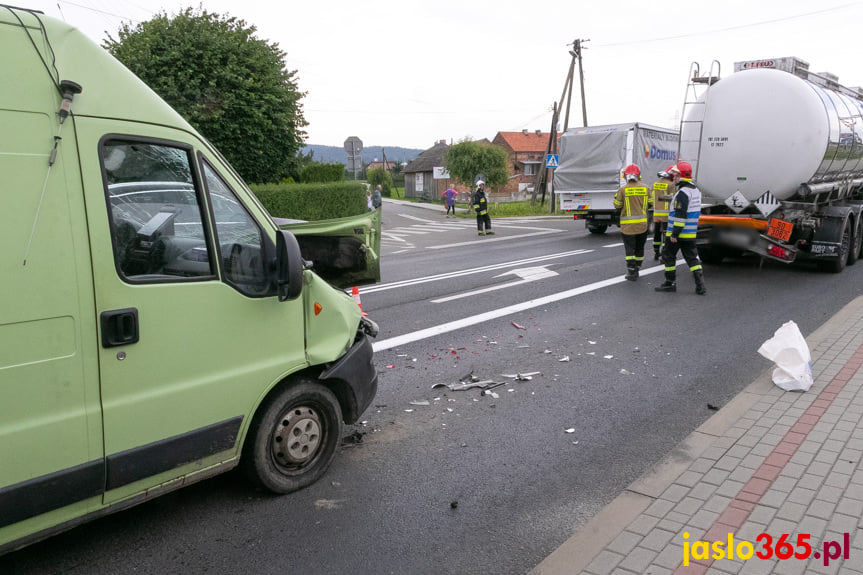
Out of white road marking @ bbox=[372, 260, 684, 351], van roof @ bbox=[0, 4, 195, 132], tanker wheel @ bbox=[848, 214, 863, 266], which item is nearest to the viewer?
van roof @ bbox=[0, 4, 195, 132]

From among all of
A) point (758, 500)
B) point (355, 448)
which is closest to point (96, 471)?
point (355, 448)

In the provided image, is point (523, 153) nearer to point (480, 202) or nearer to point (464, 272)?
point (480, 202)

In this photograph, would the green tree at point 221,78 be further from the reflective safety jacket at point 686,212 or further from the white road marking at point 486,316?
the reflective safety jacket at point 686,212

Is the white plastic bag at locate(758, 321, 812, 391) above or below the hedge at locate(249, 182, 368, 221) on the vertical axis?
below

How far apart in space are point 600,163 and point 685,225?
1041 centimetres

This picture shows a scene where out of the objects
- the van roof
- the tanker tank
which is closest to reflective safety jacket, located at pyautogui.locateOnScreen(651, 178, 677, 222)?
the tanker tank

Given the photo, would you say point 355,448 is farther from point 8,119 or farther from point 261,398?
point 8,119

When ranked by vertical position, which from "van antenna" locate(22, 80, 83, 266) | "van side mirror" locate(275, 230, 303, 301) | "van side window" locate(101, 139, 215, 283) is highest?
"van antenna" locate(22, 80, 83, 266)

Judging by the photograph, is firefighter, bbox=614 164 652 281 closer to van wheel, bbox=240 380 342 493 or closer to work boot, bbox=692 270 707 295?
work boot, bbox=692 270 707 295

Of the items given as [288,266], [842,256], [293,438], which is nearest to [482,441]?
[293,438]

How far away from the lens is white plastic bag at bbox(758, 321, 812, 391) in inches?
208

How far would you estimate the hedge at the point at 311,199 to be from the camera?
64.8ft

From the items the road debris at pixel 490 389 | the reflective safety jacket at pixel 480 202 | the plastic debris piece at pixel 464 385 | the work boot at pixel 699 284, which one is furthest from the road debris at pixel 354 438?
the reflective safety jacket at pixel 480 202

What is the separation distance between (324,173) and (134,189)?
73.9 ft
